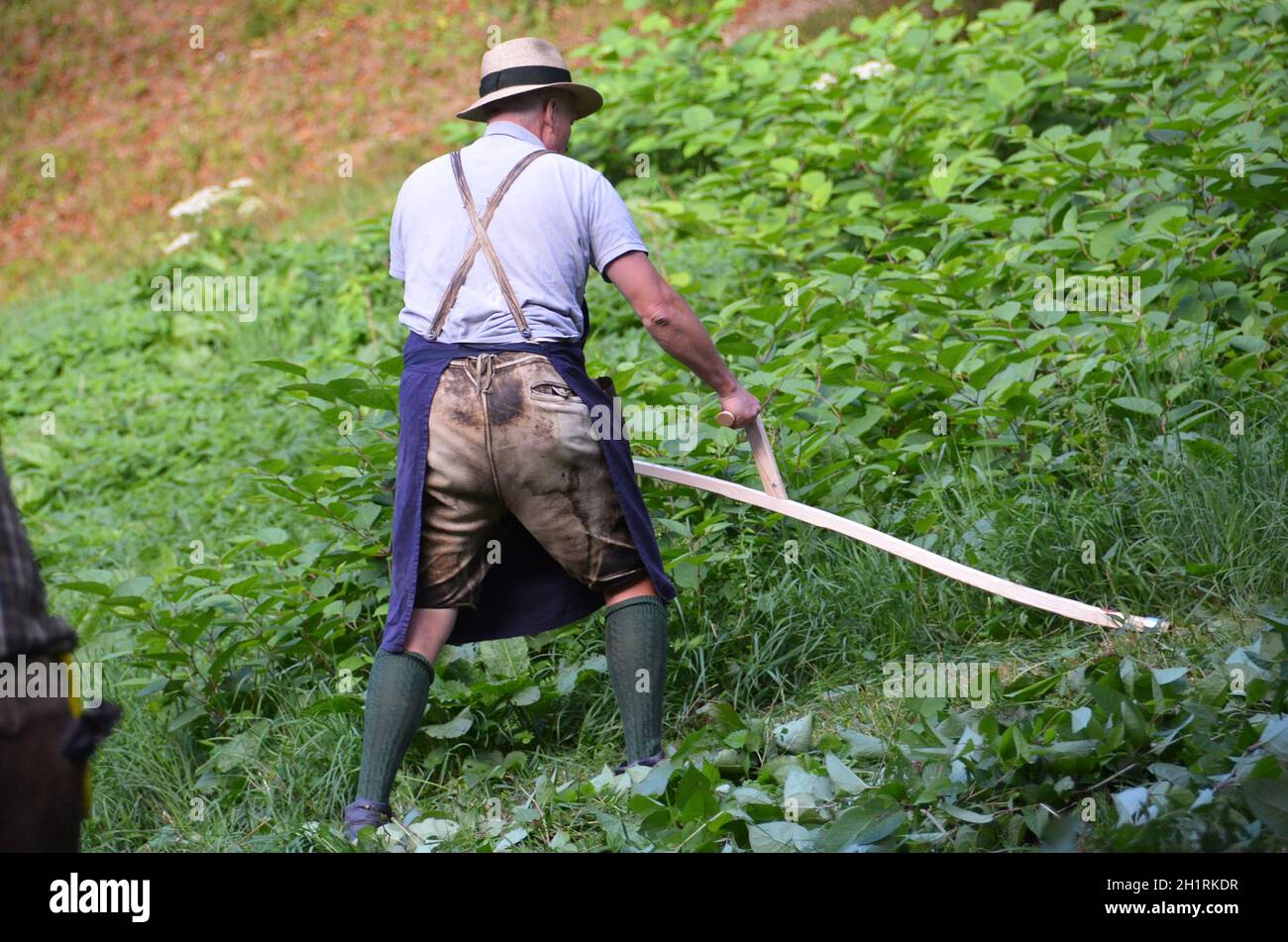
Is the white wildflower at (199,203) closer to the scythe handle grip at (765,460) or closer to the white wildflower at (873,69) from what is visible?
the white wildflower at (873,69)

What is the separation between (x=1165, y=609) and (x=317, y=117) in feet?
40.3

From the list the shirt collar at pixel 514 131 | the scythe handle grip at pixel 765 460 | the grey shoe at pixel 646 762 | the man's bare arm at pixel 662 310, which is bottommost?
the grey shoe at pixel 646 762

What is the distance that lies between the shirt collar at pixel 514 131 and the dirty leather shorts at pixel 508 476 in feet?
2.20

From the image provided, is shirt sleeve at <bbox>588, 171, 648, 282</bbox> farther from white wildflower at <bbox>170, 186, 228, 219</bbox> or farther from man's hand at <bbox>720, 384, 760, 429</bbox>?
white wildflower at <bbox>170, 186, 228, 219</bbox>

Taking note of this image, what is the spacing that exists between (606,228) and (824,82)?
5.22 m

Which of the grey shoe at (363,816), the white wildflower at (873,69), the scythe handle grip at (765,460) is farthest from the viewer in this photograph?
the white wildflower at (873,69)

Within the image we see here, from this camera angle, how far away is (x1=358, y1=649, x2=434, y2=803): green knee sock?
3.81m

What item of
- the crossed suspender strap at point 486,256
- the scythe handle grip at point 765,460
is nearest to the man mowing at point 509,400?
the crossed suspender strap at point 486,256

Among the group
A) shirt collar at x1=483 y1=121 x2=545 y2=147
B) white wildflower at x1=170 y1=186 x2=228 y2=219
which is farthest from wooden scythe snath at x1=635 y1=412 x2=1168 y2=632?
white wildflower at x1=170 y1=186 x2=228 y2=219

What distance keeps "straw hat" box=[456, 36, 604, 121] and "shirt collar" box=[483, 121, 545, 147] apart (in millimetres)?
75

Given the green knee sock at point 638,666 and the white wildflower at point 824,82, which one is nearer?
the green knee sock at point 638,666

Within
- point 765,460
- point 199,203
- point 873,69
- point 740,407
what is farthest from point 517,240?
point 199,203

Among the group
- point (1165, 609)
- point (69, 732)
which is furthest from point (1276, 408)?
point (69, 732)

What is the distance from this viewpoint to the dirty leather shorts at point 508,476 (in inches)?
150
